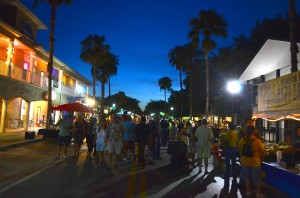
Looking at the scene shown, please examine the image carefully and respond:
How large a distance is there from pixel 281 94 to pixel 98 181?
7.55 m

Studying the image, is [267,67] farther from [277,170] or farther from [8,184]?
[8,184]

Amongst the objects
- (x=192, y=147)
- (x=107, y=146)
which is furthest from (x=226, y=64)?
(x=107, y=146)

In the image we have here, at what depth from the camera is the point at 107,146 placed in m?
11.1

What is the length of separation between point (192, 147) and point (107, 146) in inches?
169

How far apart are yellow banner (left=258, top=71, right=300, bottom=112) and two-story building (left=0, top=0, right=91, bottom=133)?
16374mm

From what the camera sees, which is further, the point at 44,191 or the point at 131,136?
the point at 131,136

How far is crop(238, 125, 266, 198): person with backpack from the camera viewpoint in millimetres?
7258

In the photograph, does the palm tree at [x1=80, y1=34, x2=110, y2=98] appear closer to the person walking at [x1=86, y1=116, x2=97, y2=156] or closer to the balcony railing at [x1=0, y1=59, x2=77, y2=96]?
the balcony railing at [x1=0, y1=59, x2=77, y2=96]

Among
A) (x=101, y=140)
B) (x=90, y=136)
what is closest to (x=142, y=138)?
(x=101, y=140)

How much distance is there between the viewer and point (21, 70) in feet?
80.3

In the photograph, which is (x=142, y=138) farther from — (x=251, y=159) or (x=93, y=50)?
(x=93, y=50)

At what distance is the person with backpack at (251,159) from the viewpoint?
7.26 meters

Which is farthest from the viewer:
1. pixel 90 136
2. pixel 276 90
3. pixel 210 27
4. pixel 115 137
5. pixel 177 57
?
pixel 177 57

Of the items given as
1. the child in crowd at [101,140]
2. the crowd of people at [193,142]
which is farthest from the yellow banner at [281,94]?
the child in crowd at [101,140]
